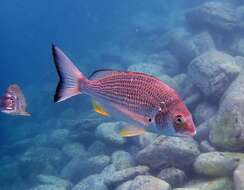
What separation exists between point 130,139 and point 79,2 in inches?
2278

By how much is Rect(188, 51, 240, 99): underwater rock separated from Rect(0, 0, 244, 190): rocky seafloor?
0.08 feet

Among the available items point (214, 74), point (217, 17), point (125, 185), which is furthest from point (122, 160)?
point (217, 17)

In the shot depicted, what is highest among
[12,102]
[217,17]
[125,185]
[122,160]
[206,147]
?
[217,17]

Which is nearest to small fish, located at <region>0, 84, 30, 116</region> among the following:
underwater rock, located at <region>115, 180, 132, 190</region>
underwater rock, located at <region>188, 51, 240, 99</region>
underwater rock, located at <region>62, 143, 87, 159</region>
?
underwater rock, located at <region>115, 180, 132, 190</region>

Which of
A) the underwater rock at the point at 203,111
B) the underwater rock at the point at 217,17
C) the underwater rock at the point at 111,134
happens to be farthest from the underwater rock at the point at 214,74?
the underwater rock at the point at 217,17

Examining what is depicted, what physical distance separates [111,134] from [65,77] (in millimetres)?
8270

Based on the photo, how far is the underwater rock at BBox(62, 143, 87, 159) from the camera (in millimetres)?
12578

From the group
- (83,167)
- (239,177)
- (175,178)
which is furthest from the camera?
(83,167)

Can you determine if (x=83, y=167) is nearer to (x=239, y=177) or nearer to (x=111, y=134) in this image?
(x=111, y=134)

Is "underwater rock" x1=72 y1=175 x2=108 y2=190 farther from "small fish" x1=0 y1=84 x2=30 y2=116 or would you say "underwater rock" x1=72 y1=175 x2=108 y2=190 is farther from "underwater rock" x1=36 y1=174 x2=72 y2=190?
"small fish" x1=0 y1=84 x2=30 y2=116

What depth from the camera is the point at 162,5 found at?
39.7 m

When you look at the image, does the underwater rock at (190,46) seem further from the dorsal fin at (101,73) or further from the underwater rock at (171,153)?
the dorsal fin at (101,73)

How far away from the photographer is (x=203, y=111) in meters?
8.91

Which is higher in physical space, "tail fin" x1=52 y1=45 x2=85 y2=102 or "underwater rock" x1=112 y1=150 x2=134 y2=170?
"tail fin" x1=52 y1=45 x2=85 y2=102
